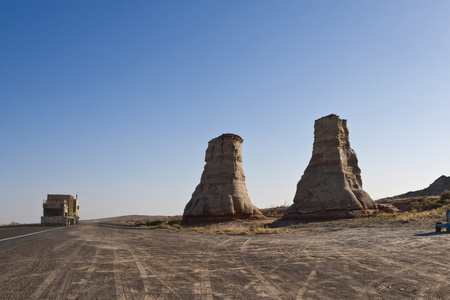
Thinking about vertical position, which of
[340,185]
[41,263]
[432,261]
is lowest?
[432,261]

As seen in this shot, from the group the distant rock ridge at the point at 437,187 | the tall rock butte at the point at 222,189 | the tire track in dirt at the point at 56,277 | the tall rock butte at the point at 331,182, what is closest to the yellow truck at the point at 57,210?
the tall rock butte at the point at 222,189

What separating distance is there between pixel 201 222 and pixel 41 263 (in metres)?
33.5

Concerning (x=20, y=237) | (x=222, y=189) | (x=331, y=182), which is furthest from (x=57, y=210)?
(x=331, y=182)

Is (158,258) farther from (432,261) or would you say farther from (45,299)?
(432,261)

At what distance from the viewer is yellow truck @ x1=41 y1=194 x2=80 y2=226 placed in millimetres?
39062

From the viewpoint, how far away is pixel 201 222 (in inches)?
1661

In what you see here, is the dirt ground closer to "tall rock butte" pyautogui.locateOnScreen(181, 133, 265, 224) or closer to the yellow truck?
the yellow truck

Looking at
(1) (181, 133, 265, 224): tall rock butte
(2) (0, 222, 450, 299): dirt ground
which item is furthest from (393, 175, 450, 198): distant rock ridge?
(2) (0, 222, 450, 299): dirt ground

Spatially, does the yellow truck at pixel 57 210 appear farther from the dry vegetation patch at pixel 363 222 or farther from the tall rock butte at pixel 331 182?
the tall rock butte at pixel 331 182

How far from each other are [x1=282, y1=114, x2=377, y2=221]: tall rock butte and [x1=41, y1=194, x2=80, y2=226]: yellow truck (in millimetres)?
26069

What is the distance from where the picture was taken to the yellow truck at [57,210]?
39062mm

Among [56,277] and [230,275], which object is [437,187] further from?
[56,277]

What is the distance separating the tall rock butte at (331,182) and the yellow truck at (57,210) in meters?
26.1

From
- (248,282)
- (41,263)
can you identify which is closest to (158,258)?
(41,263)
